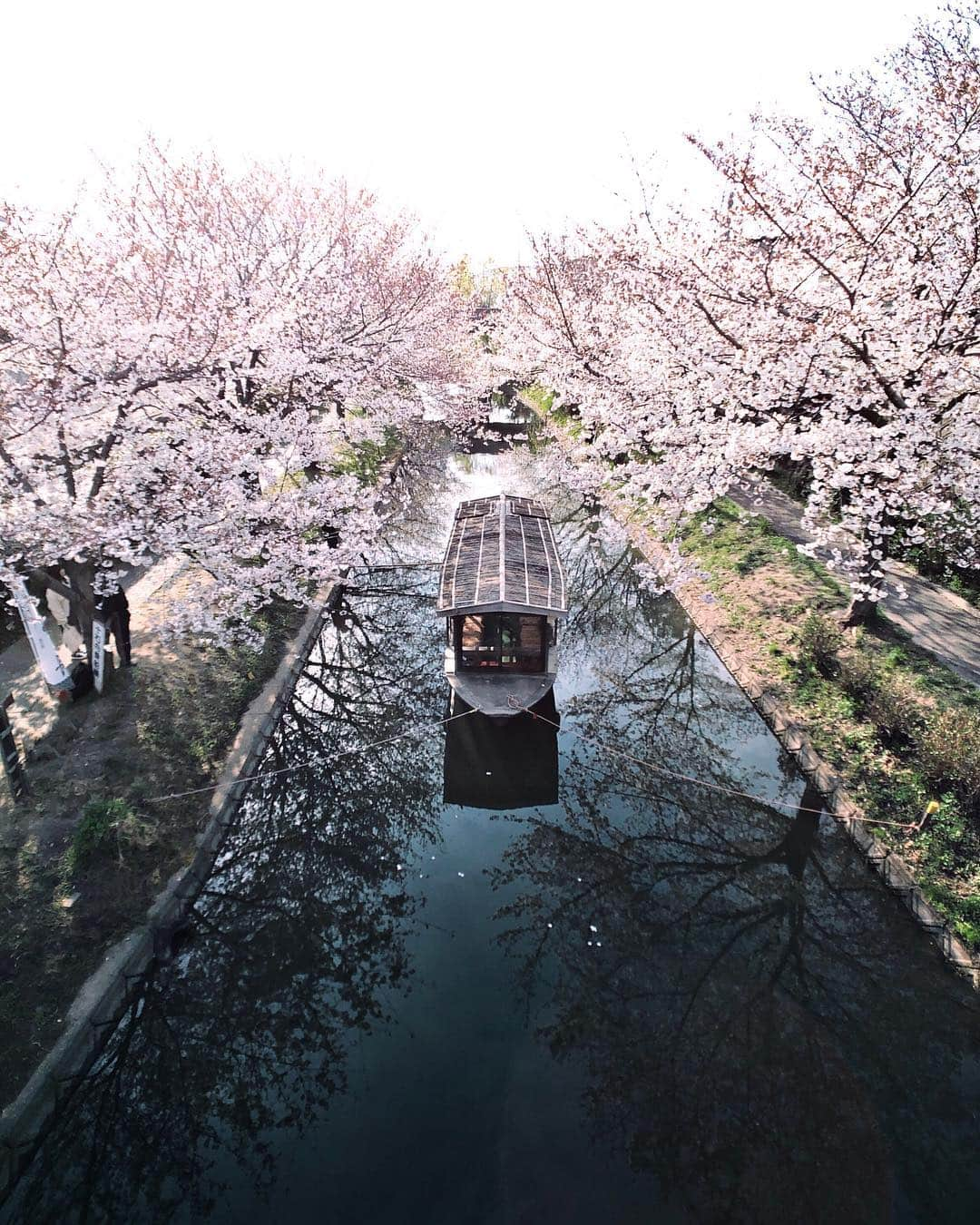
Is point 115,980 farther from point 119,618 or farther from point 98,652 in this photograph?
point 119,618

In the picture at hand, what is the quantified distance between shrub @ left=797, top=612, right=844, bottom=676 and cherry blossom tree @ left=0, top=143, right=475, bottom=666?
1202cm

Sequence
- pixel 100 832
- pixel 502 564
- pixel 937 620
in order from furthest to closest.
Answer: pixel 937 620 → pixel 502 564 → pixel 100 832

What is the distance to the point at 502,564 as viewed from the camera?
16266 mm

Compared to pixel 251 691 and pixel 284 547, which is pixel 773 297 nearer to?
pixel 284 547

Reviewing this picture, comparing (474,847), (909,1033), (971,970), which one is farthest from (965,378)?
(474,847)

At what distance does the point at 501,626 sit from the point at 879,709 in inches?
332

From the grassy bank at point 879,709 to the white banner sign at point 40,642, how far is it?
16464mm

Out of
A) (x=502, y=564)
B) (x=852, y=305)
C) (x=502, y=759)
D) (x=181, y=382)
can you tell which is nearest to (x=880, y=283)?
(x=852, y=305)

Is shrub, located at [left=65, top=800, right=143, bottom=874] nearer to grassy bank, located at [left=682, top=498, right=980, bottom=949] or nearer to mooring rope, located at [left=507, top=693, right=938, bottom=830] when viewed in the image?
mooring rope, located at [left=507, top=693, right=938, bottom=830]

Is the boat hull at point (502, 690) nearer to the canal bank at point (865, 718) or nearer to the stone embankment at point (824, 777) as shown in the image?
the stone embankment at point (824, 777)

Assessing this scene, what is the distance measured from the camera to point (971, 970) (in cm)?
962

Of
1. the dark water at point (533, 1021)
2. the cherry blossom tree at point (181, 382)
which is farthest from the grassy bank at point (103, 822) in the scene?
the cherry blossom tree at point (181, 382)

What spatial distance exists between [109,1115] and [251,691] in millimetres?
8698

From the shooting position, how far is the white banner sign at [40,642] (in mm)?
13047
